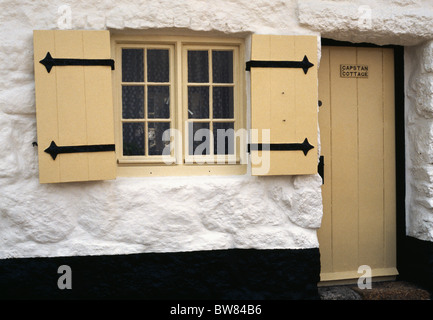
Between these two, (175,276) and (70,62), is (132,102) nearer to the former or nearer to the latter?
(70,62)

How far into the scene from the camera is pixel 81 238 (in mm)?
3174

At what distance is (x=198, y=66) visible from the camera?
11.3 ft

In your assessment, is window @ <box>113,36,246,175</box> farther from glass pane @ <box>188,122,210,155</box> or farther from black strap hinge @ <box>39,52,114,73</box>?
black strap hinge @ <box>39,52,114,73</box>

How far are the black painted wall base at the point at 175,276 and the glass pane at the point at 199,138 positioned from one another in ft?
2.66

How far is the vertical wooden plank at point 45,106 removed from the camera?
9.94ft

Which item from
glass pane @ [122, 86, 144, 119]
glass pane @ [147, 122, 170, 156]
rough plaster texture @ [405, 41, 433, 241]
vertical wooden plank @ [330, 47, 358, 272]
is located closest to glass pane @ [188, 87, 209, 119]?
glass pane @ [147, 122, 170, 156]

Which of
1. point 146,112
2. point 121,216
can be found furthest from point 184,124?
point 121,216

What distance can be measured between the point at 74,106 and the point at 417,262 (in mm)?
3138

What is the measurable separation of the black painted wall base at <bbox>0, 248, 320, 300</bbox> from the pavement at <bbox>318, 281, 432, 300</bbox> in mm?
302

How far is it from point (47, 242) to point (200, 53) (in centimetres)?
188

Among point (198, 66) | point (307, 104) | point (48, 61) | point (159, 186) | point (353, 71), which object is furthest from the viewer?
point (353, 71)

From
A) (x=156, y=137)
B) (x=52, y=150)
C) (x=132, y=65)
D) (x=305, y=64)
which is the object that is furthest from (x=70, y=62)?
(x=305, y=64)

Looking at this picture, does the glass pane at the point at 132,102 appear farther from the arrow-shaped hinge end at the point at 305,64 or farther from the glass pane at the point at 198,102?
the arrow-shaped hinge end at the point at 305,64

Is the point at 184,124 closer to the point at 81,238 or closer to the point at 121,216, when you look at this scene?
the point at 121,216
